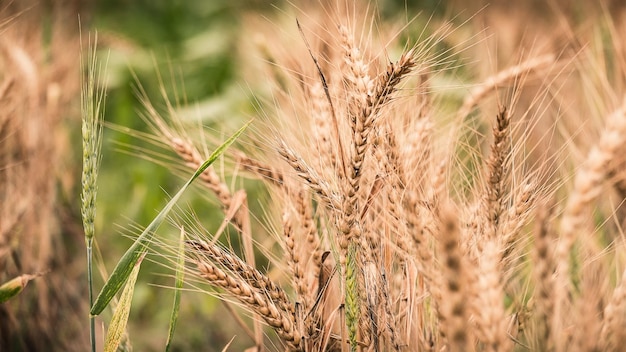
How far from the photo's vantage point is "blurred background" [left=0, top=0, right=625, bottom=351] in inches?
47.9

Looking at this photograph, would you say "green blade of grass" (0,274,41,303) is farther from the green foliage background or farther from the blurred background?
the green foliage background

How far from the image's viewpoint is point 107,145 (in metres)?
2.40

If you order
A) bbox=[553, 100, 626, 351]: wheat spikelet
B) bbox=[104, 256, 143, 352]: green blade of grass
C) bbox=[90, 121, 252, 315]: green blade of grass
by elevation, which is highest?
bbox=[553, 100, 626, 351]: wheat spikelet

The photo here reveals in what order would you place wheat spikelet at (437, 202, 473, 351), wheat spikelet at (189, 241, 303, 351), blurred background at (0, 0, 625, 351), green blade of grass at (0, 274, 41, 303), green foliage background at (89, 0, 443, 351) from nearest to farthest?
wheat spikelet at (437, 202, 473, 351)
wheat spikelet at (189, 241, 303, 351)
green blade of grass at (0, 274, 41, 303)
blurred background at (0, 0, 625, 351)
green foliage background at (89, 0, 443, 351)

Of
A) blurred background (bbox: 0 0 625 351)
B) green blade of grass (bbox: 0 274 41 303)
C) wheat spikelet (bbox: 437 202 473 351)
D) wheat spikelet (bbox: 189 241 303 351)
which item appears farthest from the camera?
blurred background (bbox: 0 0 625 351)

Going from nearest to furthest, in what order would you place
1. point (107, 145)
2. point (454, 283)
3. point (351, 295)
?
point (454, 283)
point (351, 295)
point (107, 145)

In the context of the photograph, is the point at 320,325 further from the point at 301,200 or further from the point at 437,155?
the point at 437,155

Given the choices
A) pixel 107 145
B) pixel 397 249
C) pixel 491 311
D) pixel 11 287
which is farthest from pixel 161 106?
pixel 491 311

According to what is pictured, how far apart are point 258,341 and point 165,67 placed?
2.28m

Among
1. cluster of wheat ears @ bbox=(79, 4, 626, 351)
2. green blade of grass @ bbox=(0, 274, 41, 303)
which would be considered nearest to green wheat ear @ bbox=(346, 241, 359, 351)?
cluster of wheat ears @ bbox=(79, 4, 626, 351)

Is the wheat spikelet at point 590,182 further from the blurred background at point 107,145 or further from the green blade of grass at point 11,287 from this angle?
the green blade of grass at point 11,287

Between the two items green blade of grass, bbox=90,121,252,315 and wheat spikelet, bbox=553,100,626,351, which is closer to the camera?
wheat spikelet, bbox=553,100,626,351

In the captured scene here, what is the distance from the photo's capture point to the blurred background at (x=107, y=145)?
3.99ft

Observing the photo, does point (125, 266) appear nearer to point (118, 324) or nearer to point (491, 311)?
point (118, 324)
